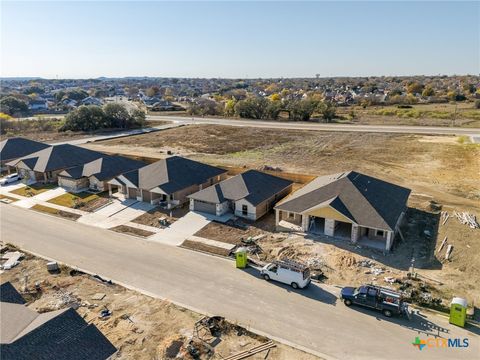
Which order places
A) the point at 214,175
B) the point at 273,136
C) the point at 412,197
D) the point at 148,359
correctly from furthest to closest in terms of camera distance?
the point at 273,136
the point at 214,175
the point at 412,197
the point at 148,359

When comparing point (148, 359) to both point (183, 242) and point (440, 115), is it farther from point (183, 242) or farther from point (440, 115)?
point (440, 115)

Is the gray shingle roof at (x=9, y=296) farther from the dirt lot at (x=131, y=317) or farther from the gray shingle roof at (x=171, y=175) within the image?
the gray shingle roof at (x=171, y=175)

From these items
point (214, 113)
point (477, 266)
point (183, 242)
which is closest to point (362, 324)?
point (477, 266)

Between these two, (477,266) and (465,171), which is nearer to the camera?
(477,266)

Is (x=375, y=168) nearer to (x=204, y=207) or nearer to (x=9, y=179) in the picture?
(x=204, y=207)

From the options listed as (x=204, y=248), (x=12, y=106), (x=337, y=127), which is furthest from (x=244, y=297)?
(x=12, y=106)

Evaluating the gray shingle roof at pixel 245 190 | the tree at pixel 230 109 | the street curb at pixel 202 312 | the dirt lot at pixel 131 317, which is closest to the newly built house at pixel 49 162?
the street curb at pixel 202 312
